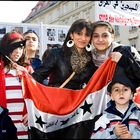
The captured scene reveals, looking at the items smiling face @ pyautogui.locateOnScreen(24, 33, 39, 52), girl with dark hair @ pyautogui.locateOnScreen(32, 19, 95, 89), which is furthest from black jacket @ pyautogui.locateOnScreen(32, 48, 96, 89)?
smiling face @ pyautogui.locateOnScreen(24, 33, 39, 52)

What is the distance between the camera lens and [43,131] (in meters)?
3.39

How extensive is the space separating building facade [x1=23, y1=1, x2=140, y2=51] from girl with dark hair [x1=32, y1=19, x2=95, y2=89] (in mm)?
25093

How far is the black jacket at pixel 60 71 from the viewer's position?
11.5 ft

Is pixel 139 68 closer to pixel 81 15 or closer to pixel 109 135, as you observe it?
pixel 109 135

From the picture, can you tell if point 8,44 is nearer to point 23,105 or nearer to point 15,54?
point 15,54

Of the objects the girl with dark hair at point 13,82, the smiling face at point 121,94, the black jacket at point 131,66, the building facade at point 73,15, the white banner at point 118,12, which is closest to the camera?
the smiling face at point 121,94

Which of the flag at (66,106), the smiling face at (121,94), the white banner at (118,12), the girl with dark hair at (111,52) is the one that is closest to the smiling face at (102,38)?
the girl with dark hair at (111,52)

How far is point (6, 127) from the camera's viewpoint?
349cm

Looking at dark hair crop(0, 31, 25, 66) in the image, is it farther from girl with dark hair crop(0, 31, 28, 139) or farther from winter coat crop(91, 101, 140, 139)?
winter coat crop(91, 101, 140, 139)

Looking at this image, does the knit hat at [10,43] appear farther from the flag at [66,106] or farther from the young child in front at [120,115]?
the young child in front at [120,115]

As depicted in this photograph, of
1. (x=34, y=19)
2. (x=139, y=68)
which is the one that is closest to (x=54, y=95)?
(x=139, y=68)

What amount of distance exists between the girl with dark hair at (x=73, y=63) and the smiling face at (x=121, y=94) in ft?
1.49

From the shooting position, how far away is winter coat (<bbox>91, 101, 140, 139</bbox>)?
2.92m

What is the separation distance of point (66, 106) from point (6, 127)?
54 cm
